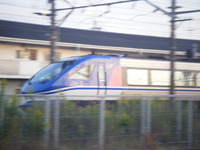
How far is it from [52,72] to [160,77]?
17.4 ft

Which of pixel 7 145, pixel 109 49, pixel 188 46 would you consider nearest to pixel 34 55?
pixel 109 49

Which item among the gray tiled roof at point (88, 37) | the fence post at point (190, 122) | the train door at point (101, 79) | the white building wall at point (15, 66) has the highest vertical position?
the gray tiled roof at point (88, 37)

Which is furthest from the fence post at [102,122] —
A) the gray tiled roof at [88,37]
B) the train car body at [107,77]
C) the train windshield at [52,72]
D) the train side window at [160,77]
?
the gray tiled roof at [88,37]

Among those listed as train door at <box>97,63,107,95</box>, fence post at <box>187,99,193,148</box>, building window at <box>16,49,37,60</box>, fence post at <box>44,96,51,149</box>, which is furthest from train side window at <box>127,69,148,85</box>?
building window at <box>16,49,37,60</box>

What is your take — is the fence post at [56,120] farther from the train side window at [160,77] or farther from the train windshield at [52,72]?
the train side window at [160,77]

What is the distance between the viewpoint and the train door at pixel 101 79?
12977 mm

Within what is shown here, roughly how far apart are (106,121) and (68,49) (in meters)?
17.5

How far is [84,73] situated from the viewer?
12.8m

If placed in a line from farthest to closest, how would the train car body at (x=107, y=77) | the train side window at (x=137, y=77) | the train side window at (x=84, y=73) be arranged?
the train side window at (x=137, y=77), the train side window at (x=84, y=73), the train car body at (x=107, y=77)

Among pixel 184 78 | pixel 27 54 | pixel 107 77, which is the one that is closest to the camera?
pixel 107 77

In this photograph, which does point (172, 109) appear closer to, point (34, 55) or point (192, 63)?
point (192, 63)

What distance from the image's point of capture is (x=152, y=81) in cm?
1470

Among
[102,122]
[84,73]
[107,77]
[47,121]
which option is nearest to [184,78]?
[107,77]

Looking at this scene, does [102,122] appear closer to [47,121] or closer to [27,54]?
[47,121]
